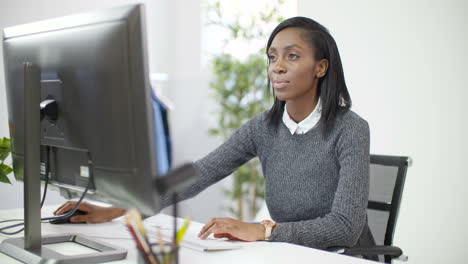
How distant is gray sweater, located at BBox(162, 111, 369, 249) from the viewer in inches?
51.2

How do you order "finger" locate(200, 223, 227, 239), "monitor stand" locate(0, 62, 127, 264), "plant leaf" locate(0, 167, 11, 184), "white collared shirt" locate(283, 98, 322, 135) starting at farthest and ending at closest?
"white collared shirt" locate(283, 98, 322, 135) < "plant leaf" locate(0, 167, 11, 184) < "finger" locate(200, 223, 227, 239) < "monitor stand" locate(0, 62, 127, 264)

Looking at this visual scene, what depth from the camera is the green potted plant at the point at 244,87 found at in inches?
136

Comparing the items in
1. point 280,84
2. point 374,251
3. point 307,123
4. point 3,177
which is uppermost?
point 280,84

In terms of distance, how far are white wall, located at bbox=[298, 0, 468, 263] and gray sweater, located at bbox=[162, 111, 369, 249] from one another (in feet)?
3.20

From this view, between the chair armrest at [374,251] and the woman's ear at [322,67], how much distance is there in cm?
56

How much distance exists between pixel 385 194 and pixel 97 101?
1092mm

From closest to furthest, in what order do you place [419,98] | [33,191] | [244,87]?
[33,191] < [419,98] < [244,87]

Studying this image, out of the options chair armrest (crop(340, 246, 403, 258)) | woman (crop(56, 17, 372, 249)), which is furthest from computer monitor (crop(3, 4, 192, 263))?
chair armrest (crop(340, 246, 403, 258))

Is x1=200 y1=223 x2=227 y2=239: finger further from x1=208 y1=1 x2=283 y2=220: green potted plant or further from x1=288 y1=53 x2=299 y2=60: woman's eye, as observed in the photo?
x1=208 y1=1 x2=283 y2=220: green potted plant

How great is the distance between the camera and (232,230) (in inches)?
48.3

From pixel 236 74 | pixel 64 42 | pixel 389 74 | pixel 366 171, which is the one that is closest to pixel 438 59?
pixel 389 74

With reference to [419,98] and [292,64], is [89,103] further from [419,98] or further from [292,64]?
[419,98]

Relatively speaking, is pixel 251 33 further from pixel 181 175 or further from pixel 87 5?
pixel 181 175

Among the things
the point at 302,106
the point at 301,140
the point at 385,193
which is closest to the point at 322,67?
the point at 302,106
